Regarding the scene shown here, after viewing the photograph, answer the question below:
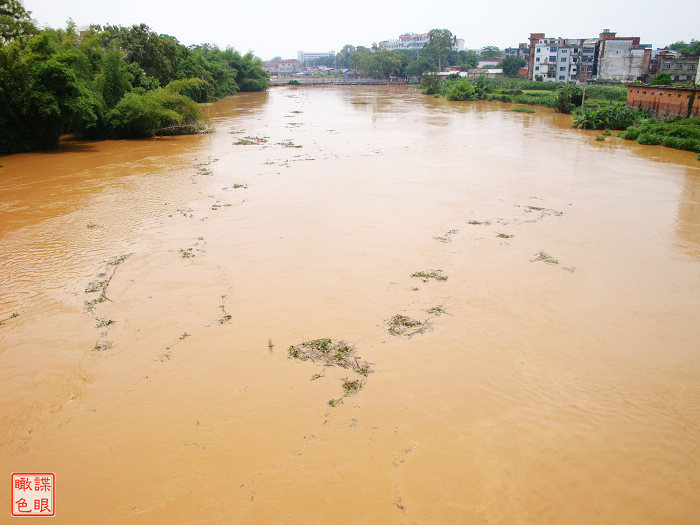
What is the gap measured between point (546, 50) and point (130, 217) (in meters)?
57.7

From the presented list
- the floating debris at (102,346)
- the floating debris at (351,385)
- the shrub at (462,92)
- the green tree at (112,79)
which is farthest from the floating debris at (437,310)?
the shrub at (462,92)

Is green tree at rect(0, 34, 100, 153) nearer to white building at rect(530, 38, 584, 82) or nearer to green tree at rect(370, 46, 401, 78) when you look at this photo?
white building at rect(530, 38, 584, 82)

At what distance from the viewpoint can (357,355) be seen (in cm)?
566

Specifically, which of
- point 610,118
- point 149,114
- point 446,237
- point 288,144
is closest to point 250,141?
point 288,144

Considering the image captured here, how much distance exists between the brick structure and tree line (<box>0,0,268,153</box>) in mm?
21736

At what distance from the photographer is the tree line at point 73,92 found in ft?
51.0

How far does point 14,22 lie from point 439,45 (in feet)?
238

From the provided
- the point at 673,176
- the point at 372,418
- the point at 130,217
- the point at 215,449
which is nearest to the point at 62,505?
the point at 215,449

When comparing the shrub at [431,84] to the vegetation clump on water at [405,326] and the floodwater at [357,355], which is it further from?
the vegetation clump on water at [405,326]

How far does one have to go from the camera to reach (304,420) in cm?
466

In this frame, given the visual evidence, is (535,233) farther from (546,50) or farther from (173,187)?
(546,50)

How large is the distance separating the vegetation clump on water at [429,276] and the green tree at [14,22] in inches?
775

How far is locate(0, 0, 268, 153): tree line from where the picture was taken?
15.6m

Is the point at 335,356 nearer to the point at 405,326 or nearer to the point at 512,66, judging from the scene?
the point at 405,326
